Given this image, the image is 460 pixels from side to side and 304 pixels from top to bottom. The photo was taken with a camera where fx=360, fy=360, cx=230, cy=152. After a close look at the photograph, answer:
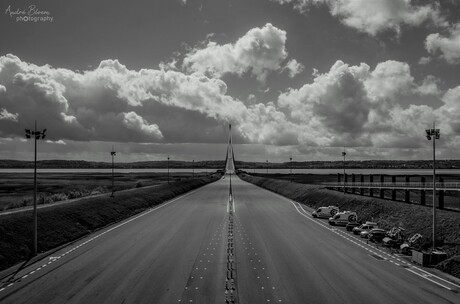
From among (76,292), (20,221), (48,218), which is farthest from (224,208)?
(76,292)

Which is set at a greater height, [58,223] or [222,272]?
[58,223]

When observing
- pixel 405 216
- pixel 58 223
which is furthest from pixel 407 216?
pixel 58 223

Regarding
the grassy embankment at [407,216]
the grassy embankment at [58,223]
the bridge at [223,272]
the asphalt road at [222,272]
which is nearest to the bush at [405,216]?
the grassy embankment at [407,216]

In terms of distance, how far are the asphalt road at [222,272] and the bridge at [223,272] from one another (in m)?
0.08

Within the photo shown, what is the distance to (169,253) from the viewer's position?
116ft

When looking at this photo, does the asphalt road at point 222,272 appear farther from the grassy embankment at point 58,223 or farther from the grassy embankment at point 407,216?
the grassy embankment at point 407,216

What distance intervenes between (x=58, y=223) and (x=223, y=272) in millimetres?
27430

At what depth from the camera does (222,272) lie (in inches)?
1129

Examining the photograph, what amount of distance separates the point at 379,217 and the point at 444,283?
27.6 m

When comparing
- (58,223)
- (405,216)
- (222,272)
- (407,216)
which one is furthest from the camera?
(405,216)

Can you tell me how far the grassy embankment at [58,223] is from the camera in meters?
34.5

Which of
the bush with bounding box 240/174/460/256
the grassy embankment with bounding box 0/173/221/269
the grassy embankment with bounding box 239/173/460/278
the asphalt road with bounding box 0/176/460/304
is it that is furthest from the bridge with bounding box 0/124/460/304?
the bush with bounding box 240/174/460/256

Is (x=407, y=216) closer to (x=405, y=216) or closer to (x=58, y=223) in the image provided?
(x=405, y=216)

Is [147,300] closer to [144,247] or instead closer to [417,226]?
[144,247]
